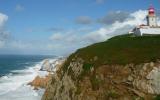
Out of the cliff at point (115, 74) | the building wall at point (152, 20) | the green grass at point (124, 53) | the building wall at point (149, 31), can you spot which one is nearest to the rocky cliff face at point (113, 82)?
the cliff at point (115, 74)

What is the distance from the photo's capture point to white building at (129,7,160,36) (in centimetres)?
5650

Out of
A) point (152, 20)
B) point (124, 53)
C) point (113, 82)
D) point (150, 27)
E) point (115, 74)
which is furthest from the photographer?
point (152, 20)

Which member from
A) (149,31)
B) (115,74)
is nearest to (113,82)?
(115,74)

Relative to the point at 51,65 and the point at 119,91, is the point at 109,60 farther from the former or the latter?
the point at 51,65

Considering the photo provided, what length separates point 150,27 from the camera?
56812 mm

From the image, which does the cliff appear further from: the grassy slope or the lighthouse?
the lighthouse

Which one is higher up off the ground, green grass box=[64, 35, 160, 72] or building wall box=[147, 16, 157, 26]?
building wall box=[147, 16, 157, 26]

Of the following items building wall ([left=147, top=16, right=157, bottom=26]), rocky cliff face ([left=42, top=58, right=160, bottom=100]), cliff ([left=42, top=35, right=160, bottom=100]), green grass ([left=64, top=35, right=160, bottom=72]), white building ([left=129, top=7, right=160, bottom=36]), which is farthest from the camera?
building wall ([left=147, top=16, right=157, bottom=26])

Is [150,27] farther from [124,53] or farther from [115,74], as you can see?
[115,74]

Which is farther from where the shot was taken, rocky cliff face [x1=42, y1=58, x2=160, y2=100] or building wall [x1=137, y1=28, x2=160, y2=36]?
building wall [x1=137, y1=28, x2=160, y2=36]

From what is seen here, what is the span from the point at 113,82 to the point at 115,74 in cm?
102

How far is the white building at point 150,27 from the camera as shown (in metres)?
56.5

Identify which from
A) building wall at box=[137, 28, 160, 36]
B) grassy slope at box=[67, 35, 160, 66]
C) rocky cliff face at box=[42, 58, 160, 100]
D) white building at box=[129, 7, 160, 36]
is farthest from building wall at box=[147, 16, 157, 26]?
rocky cliff face at box=[42, 58, 160, 100]

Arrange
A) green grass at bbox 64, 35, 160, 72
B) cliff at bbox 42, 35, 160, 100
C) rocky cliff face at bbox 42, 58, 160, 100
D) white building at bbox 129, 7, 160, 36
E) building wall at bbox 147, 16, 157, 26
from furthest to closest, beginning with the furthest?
building wall at bbox 147, 16, 157, 26, white building at bbox 129, 7, 160, 36, green grass at bbox 64, 35, 160, 72, cliff at bbox 42, 35, 160, 100, rocky cliff face at bbox 42, 58, 160, 100
